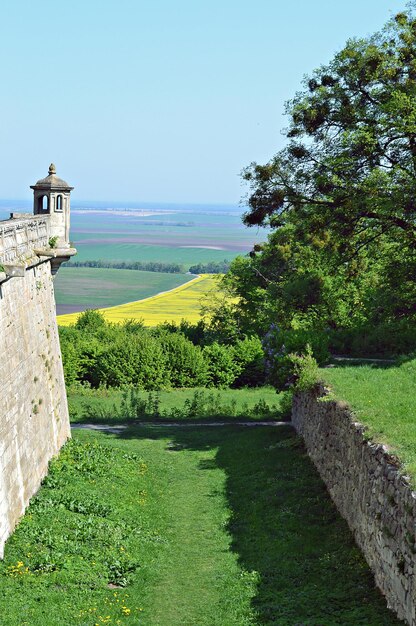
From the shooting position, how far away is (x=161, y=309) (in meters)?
92.1

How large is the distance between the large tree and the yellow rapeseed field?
1475 inches

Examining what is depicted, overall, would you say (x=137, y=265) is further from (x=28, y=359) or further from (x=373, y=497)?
(x=373, y=497)

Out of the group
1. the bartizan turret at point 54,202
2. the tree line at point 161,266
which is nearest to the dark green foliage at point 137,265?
the tree line at point 161,266

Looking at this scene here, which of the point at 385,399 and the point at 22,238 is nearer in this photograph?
the point at 385,399

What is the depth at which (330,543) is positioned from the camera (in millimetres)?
16047

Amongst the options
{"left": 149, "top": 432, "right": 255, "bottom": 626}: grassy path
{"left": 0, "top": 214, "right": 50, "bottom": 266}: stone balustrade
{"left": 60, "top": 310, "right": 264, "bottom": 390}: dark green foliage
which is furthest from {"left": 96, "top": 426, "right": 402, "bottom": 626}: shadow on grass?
{"left": 60, "top": 310, "right": 264, "bottom": 390}: dark green foliage

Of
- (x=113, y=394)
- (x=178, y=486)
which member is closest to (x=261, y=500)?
(x=178, y=486)

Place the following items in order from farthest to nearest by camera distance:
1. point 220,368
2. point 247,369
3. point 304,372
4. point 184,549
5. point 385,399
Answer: point 247,369 → point 220,368 → point 304,372 → point 385,399 → point 184,549

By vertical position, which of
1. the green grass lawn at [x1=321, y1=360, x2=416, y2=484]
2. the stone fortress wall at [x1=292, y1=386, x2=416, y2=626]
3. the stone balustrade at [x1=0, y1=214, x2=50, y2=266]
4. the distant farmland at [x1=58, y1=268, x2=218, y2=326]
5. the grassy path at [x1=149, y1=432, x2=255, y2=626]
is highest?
the stone balustrade at [x1=0, y1=214, x2=50, y2=266]

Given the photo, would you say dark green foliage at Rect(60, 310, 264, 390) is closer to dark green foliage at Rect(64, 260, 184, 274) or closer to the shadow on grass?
A: the shadow on grass

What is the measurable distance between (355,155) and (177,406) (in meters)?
13.4

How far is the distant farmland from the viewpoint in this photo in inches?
3091

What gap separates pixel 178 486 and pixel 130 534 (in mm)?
4622

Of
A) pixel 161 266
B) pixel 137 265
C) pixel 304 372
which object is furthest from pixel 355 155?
pixel 137 265
